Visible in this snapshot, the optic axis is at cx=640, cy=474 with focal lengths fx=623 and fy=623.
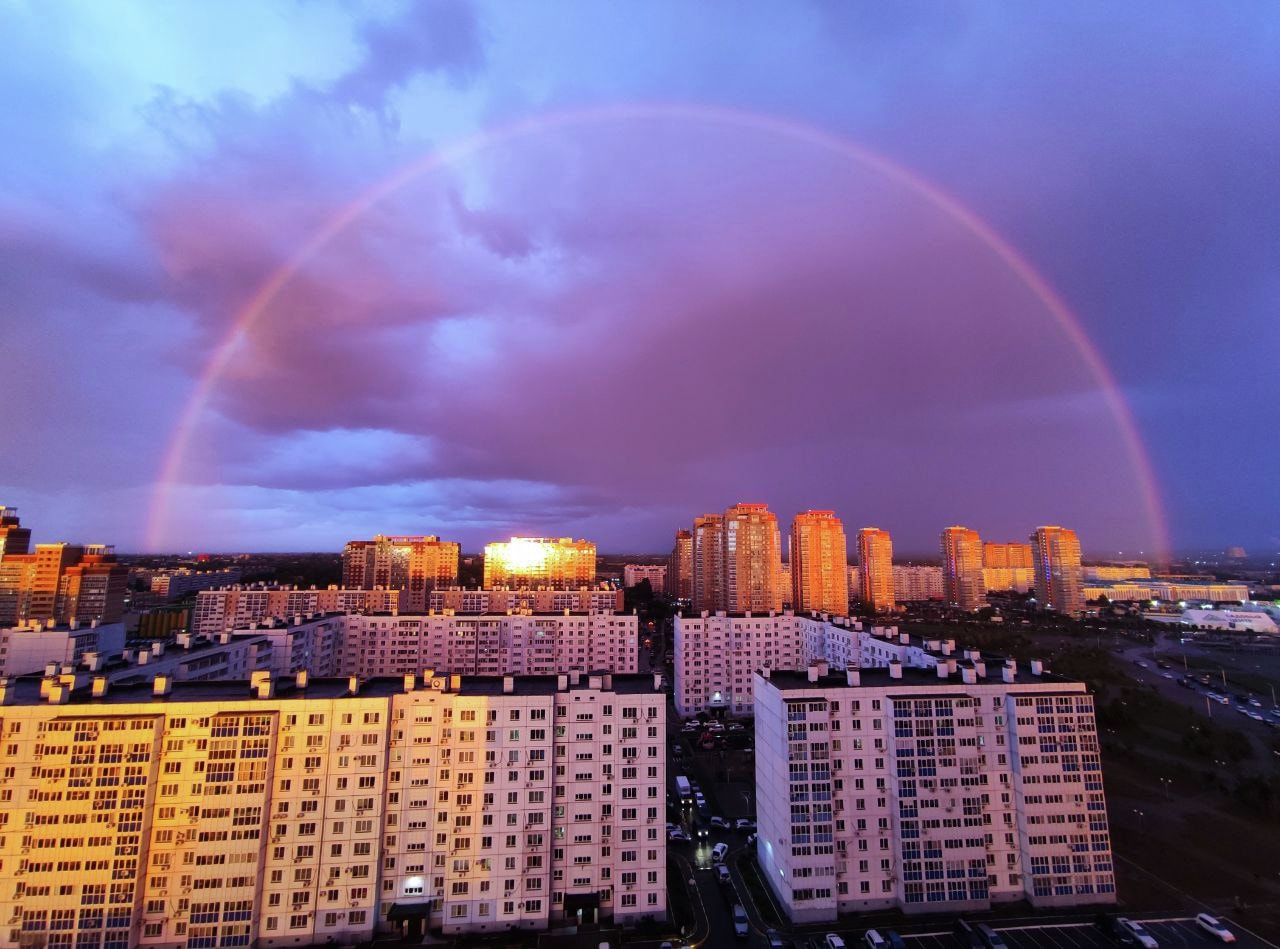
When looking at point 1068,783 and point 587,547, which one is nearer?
point 1068,783

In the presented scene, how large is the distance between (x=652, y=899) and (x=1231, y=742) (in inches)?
2066

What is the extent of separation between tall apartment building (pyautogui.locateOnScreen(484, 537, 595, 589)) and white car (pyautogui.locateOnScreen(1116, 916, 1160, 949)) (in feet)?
402

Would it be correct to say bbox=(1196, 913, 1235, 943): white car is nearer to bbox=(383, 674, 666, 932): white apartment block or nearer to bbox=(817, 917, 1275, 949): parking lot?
bbox=(817, 917, 1275, 949): parking lot

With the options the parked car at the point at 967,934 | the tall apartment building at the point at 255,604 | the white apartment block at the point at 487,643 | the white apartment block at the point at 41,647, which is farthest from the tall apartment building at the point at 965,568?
the white apartment block at the point at 41,647

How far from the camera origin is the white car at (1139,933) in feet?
90.6

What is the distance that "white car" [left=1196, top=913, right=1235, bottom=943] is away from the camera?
27750 mm

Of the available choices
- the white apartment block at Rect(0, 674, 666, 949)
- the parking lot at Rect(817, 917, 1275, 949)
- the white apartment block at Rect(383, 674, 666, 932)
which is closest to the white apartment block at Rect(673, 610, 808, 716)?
the white apartment block at Rect(0, 674, 666, 949)

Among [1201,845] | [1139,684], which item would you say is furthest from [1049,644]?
[1201,845]

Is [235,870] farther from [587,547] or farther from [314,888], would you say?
[587,547]

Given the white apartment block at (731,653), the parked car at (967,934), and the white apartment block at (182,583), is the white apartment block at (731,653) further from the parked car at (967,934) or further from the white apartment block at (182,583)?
the white apartment block at (182,583)

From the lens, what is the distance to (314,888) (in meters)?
28.2

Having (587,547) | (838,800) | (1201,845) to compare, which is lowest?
(1201,845)

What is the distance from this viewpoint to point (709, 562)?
124m

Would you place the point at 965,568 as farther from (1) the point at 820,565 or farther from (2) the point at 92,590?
(2) the point at 92,590
